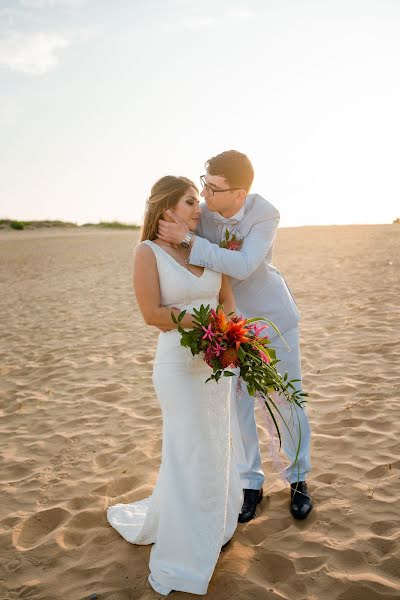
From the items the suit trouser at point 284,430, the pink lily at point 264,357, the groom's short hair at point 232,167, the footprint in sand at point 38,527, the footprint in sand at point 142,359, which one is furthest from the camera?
the footprint in sand at point 142,359

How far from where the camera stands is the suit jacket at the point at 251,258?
10.6ft

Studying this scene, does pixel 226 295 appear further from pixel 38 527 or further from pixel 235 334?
pixel 38 527

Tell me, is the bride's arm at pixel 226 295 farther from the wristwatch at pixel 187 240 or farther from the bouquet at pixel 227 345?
the bouquet at pixel 227 345

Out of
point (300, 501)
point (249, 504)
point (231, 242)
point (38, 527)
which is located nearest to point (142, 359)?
point (38, 527)

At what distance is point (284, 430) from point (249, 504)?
1.98 ft

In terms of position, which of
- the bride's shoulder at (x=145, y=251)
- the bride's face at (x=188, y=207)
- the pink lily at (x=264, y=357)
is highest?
the bride's face at (x=188, y=207)

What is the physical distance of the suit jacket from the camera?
127 inches

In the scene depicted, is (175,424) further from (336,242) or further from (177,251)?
(336,242)

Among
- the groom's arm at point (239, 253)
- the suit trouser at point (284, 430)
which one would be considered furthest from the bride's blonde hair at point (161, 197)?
the suit trouser at point (284, 430)

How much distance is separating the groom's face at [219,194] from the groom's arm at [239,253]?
0.74 feet

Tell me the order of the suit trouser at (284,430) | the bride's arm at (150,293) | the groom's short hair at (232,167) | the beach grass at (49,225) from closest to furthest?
the bride's arm at (150,293), the groom's short hair at (232,167), the suit trouser at (284,430), the beach grass at (49,225)

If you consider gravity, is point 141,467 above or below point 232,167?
below

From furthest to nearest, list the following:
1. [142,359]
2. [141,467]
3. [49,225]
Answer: [49,225] → [142,359] → [141,467]

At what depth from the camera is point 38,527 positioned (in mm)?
3957
